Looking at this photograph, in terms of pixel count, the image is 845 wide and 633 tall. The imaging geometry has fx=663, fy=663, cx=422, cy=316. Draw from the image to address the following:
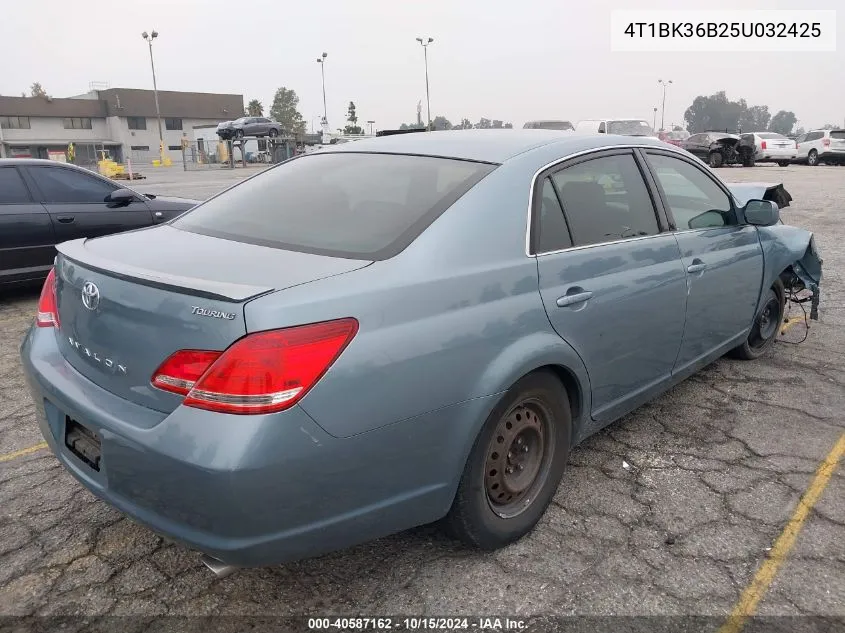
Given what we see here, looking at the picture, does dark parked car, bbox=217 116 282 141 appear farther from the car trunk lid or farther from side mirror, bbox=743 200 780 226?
the car trunk lid

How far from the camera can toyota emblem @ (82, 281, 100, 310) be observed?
2158 mm

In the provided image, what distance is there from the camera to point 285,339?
5.99 feet

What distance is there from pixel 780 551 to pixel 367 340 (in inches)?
73.3

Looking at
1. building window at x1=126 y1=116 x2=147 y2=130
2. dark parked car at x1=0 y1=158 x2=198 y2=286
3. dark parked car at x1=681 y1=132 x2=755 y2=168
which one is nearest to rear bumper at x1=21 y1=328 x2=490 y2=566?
dark parked car at x1=0 y1=158 x2=198 y2=286

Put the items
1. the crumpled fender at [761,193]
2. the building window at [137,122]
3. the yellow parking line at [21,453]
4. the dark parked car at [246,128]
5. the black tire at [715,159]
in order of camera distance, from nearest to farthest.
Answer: the yellow parking line at [21,453] < the crumpled fender at [761,193] < the black tire at [715,159] < the dark parked car at [246,128] < the building window at [137,122]

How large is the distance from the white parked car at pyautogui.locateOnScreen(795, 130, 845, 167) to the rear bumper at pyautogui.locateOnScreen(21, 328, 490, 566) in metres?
31.0

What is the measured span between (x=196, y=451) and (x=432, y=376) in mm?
723

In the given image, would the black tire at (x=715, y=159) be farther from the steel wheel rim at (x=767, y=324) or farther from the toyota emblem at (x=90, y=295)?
the toyota emblem at (x=90, y=295)

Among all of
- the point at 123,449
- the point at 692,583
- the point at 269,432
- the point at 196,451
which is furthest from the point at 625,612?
the point at 123,449

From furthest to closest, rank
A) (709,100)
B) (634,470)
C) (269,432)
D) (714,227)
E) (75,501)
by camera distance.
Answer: (709,100), (714,227), (634,470), (75,501), (269,432)

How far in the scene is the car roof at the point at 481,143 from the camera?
2783 millimetres

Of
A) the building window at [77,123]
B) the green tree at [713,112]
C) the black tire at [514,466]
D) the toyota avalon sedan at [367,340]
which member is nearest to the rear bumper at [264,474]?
the toyota avalon sedan at [367,340]

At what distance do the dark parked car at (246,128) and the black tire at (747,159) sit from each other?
26349mm

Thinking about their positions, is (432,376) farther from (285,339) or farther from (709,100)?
(709,100)
